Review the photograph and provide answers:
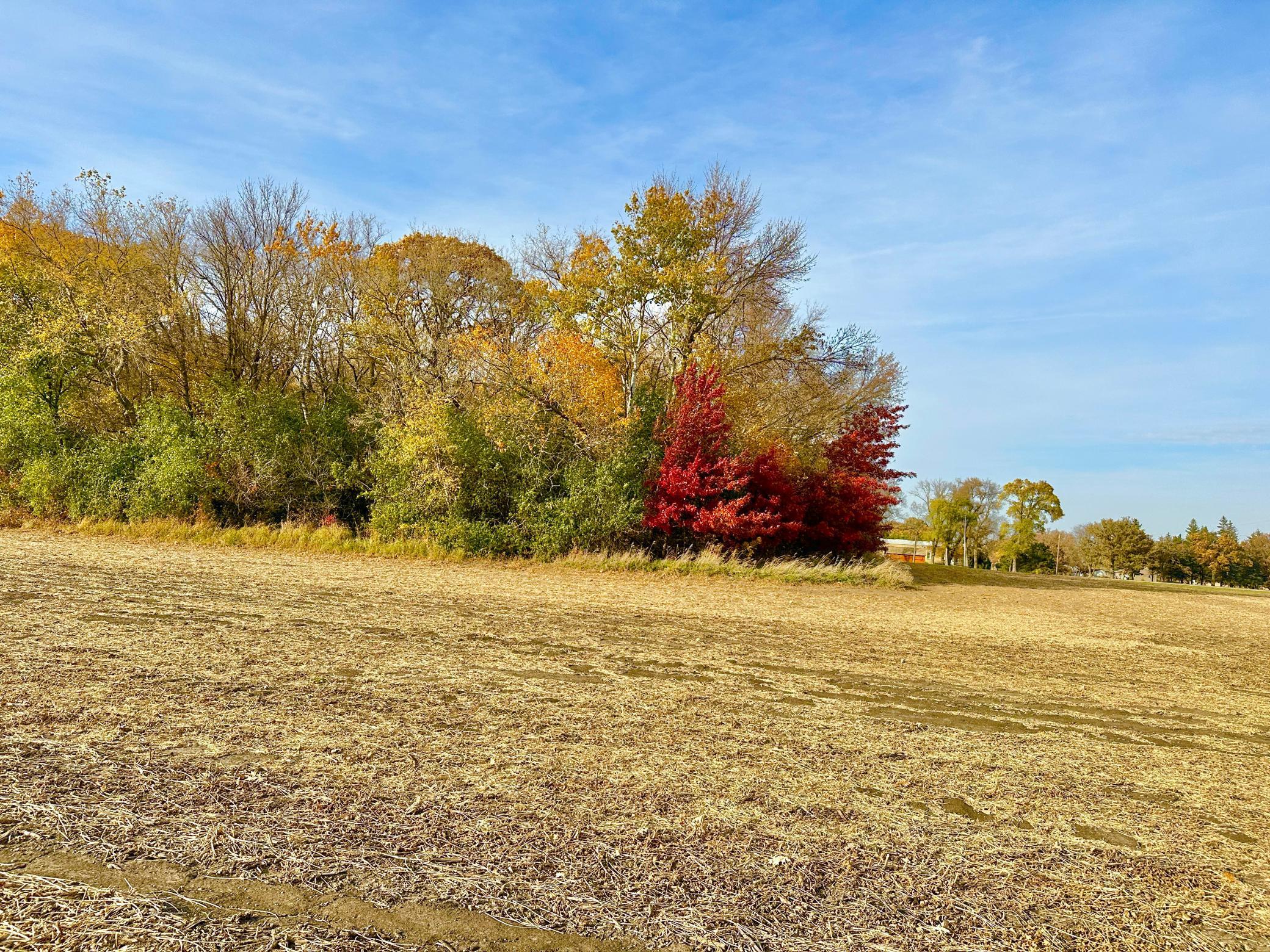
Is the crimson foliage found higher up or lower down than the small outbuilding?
higher up

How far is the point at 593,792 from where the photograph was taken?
135 inches

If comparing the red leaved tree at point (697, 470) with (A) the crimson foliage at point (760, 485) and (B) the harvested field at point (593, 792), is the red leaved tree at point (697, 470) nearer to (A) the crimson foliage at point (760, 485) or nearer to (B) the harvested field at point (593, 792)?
(A) the crimson foliage at point (760, 485)

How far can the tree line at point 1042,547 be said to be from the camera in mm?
49094

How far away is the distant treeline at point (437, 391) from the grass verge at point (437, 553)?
1.70 feet

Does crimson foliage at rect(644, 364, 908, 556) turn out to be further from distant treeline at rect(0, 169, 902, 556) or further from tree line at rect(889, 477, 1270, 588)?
tree line at rect(889, 477, 1270, 588)

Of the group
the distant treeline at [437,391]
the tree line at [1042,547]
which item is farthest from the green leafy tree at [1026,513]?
the distant treeline at [437,391]

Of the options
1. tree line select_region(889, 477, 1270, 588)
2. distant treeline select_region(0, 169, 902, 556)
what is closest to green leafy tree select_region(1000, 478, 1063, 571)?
tree line select_region(889, 477, 1270, 588)

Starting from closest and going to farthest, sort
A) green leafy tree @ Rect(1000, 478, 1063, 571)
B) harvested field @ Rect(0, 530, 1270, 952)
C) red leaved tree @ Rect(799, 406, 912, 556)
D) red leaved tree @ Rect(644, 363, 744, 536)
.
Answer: harvested field @ Rect(0, 530, 1270, 952) → red leaved tree @ Rect(644, 363, 744, 536) → red leaved tree @ Rect(799, 406, 912, 556) → green leafy tree @ Rect(1000, 478, 1063, 571)

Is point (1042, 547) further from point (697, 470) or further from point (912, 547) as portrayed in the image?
point (697, 470)

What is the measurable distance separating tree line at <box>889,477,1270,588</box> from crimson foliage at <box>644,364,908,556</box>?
32676mm

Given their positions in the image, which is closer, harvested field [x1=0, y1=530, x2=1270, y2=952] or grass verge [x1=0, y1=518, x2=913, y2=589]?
harvested field [x1=0, y1=530, x2=1270, y2=952]

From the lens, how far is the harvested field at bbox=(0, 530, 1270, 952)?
8.00 feet

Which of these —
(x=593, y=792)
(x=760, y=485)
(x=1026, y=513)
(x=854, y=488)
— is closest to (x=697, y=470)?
(x=760, y=485)

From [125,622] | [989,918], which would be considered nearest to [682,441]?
[125,622]
